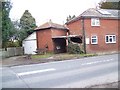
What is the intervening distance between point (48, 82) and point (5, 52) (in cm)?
2564

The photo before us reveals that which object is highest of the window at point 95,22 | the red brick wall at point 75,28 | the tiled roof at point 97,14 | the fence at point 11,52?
the tiled roof at point 97,14

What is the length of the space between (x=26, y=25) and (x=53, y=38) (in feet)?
53.0

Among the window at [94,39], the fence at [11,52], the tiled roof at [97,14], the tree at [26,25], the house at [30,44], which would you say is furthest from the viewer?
the tree at [26,25]

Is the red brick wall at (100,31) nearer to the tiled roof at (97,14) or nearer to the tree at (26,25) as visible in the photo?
the tiled roof at (97,14)

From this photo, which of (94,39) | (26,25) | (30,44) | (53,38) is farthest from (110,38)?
(26,25)

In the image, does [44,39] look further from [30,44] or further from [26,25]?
[26,25]

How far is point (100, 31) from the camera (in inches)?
1460

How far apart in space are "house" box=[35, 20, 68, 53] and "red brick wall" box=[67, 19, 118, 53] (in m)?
1.78

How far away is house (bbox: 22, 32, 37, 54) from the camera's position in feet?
142

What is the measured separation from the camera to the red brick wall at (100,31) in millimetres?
36062

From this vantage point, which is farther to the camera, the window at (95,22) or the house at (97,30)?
the window at (95,22)

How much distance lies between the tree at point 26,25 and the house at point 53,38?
9.53 m

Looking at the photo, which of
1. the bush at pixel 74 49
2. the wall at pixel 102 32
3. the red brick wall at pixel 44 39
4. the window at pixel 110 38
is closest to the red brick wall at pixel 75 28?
the wall at pixel 102 32

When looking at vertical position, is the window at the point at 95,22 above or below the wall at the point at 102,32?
above
